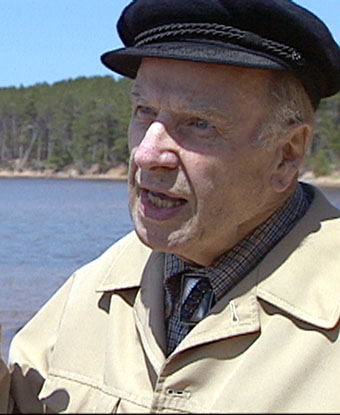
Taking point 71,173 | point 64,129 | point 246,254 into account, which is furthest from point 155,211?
point 64,129

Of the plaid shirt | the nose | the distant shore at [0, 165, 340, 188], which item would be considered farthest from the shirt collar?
the distant shore at [0, 165, 340, 188]

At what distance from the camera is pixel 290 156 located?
199 centimetres

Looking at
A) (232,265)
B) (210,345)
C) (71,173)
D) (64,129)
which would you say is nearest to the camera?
(210,345)

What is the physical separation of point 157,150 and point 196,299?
0.38 metres

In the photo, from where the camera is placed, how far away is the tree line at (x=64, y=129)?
57469mm

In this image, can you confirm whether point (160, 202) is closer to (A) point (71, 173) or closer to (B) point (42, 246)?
(B) point (42, 246)

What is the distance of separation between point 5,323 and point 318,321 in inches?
240

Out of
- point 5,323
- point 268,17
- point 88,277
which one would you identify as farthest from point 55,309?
point 5,323

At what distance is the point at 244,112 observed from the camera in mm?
1878

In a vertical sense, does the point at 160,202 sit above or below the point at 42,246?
above

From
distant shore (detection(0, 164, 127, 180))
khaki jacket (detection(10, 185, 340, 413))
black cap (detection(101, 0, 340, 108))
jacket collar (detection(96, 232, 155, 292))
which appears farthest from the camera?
distant shore (detection(0, 164, 127, 180))

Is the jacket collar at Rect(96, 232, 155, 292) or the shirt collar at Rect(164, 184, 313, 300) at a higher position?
the shirt collar at Rect(164, 184, 313, 300)

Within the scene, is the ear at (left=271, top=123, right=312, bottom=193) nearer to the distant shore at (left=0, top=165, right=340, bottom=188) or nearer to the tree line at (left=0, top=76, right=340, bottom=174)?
the tree line at (left=0, top=76, right=340, bottom=174)

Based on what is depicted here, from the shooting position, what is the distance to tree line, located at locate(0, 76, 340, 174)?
57.5 m
